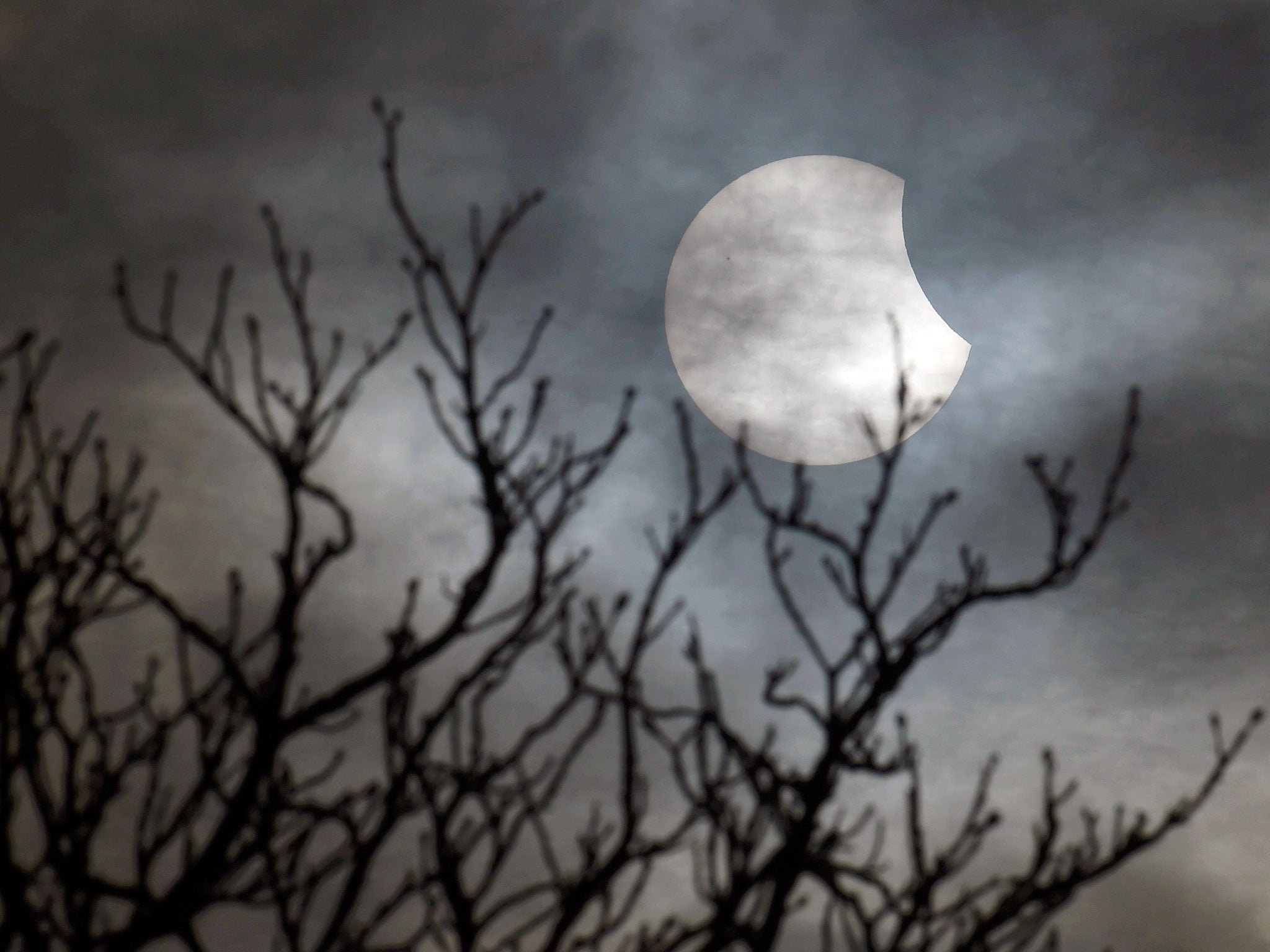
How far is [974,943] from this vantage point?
5934mm

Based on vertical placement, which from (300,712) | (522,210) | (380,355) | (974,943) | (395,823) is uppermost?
(522,210)

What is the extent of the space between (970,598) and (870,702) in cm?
77

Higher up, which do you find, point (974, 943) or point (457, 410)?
point (457, 410)

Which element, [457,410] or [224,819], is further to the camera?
[457,410]

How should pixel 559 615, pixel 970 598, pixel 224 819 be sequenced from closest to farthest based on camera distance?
pixel 224 819 < pixel 970 598 < pixel 559 615

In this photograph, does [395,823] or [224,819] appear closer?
[224,819]

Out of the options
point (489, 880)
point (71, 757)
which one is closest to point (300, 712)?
point (71, 757)

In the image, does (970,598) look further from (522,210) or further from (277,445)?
(277,445)

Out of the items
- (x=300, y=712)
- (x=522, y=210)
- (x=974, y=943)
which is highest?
(x=522, y=210)

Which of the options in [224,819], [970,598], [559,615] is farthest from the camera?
[559,615]

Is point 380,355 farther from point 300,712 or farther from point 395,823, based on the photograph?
point 395,823

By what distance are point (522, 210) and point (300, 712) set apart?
9.73ft

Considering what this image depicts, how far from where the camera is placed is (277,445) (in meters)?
6.07

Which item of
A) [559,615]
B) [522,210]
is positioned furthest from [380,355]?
[559,615]
